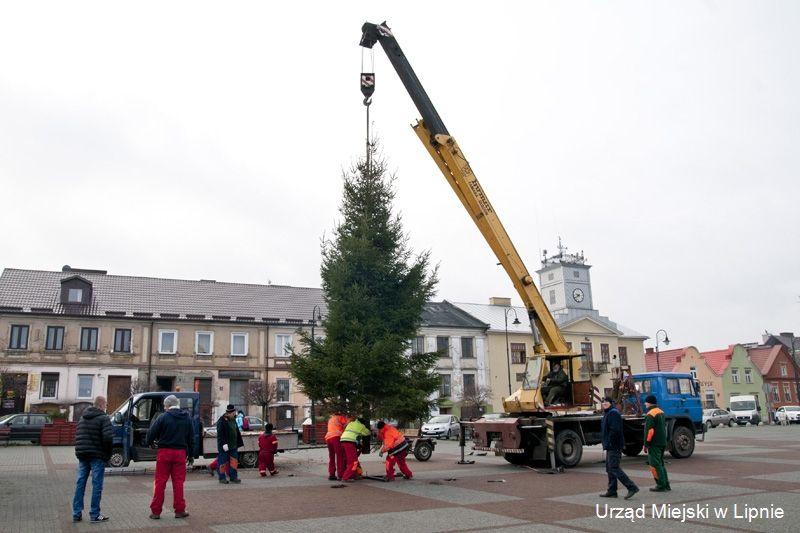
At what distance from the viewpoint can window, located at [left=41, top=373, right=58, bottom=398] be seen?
1533 inches

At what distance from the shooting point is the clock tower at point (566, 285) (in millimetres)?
66438

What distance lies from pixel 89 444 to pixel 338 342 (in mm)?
7672

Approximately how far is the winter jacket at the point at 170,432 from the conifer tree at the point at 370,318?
6287mm

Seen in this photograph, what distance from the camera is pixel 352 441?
14.9 m

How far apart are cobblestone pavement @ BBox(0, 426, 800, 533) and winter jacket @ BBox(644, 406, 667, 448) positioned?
936 millimetres

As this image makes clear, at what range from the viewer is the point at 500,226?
1859 cm

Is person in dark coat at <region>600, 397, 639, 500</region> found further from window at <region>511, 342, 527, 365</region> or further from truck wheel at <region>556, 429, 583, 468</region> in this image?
window at <region>511, 342, 527, 365</region>

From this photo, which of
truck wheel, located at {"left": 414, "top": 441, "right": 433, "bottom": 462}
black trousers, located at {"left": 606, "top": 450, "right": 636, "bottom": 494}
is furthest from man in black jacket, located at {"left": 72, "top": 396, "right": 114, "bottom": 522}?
truck wheel, located at {"left": 414, "top": 441, "right": 433, "bottom": 462}

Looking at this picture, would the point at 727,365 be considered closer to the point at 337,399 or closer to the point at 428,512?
the point at 337,399

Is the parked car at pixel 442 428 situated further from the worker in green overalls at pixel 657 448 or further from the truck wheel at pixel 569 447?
the worker in green overalls at pixel 657 448

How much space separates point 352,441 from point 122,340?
103ft

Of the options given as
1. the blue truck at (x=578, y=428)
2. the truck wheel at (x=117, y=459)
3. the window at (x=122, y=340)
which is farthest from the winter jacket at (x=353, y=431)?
the window at (x=122, y=340)

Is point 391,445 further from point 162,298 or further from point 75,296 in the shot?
point 162,298

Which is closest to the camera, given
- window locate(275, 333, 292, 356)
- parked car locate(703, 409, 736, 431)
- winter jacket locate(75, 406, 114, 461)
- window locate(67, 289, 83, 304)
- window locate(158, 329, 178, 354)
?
winter jacket locate(75, 406, 114, 461)
